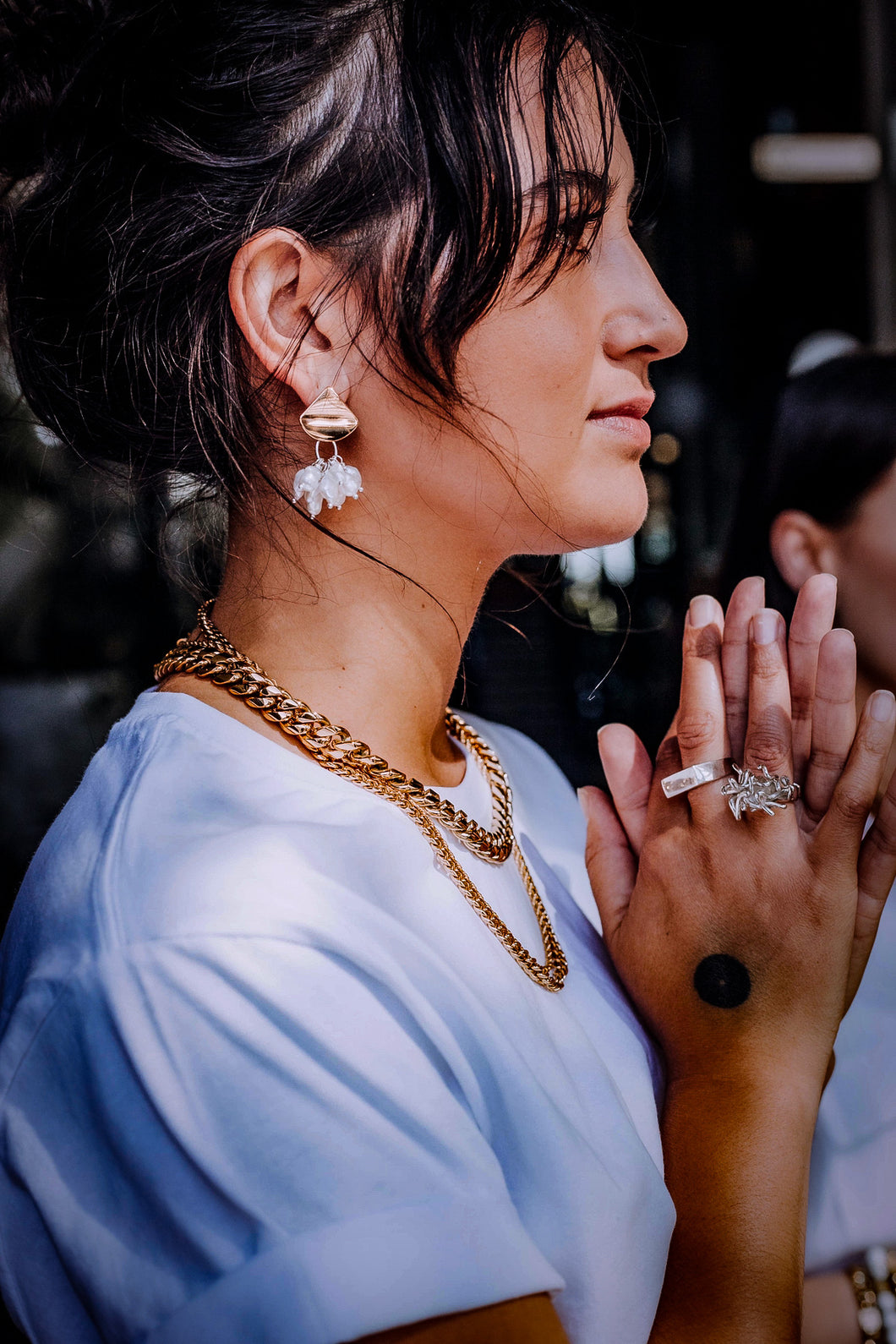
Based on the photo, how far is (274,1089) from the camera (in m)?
0.55

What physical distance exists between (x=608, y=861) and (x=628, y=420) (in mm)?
393

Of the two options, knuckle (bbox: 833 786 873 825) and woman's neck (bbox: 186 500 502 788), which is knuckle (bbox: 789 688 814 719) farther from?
woman's neck (bbox: 186 500 502 788)

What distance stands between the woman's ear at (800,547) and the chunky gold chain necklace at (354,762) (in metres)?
0.90

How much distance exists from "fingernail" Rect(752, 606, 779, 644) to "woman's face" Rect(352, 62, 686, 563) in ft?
0.43

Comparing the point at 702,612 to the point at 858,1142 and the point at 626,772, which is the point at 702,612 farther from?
the point at 858,1142

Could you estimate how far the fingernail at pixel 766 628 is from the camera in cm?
82

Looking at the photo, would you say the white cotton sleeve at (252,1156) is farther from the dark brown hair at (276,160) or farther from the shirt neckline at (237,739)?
the dark brown hair at (276,160)

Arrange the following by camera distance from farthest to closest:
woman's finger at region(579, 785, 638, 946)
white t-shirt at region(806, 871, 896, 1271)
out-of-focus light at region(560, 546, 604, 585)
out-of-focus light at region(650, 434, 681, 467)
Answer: out-of-focus light at region(650, 434, 681, 467), out-of-focus light at region(560, 546, 604, 585), white t-shirt at region(806, 871, 896, 1271), woman's finger at region(579, 785, 638, 946)

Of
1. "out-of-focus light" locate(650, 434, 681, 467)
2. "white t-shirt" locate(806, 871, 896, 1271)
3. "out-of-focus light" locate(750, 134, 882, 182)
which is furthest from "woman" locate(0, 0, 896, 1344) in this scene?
"out-of-focus light" locate(750, 134, 882, 182)

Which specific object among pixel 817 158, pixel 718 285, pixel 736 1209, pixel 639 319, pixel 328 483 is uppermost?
pixel 817 158

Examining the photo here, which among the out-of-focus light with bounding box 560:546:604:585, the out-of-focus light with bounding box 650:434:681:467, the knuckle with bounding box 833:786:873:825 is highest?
the out-of-focus light with bounding box 650:434:681:467

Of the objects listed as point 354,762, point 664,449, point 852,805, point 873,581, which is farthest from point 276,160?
point 664,449

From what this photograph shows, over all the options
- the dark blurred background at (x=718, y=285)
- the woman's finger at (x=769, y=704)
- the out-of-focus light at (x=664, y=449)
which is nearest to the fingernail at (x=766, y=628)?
the woman's finger at (x=769, y=704)

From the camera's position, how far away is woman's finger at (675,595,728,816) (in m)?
0.84
